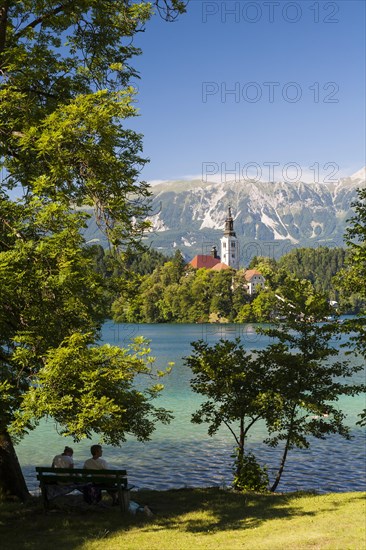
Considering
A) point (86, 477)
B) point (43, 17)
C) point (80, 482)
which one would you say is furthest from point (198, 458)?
point (43, 17)

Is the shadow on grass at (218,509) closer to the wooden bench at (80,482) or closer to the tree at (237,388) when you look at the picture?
the wooden bench at (80,482)

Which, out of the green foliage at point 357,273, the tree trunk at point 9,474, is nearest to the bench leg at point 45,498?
the tree trunk at point 9,474

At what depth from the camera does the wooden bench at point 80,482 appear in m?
11.7

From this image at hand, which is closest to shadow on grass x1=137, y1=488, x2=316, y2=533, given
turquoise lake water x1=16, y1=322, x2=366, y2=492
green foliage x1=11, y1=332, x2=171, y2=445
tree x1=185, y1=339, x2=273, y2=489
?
tree x1=185, y1=339, x2=273, y2=489

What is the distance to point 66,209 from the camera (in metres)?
10.3

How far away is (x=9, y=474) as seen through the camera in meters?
14.0

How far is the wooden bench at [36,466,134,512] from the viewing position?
459 inches

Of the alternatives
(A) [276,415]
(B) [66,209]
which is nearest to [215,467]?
(A) [276,415]

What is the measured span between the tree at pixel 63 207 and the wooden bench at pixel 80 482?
962 millimetres

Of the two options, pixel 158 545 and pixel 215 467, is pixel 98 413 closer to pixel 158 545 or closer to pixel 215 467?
pixel 158 545

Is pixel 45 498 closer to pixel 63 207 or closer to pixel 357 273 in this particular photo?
pixel 63 207

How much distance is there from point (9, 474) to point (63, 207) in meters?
7.46

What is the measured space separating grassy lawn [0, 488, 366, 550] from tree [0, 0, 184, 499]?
68.5 inches

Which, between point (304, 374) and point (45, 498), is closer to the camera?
point (45, 498)
